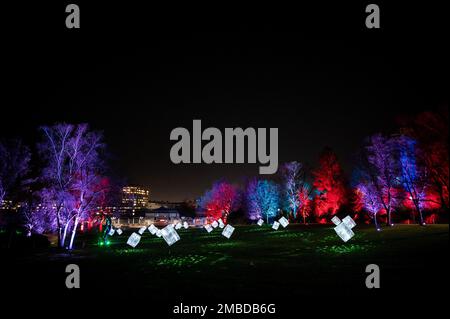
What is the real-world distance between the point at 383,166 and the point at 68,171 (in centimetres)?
3056

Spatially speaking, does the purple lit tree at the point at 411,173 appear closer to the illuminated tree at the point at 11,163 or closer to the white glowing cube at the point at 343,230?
the white glowing cube at the point at 343,230

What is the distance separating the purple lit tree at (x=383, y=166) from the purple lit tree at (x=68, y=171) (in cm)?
2755

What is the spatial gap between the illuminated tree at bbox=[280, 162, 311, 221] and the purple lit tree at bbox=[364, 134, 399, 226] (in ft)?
57.3

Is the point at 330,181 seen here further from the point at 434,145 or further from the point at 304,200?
the point at 434,145

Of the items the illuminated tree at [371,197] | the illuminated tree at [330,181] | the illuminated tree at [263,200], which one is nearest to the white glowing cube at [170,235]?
the illuminated tree at [371,197]

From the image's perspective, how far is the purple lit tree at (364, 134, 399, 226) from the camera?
36.5 metres

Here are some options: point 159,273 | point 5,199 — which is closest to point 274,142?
point 159,273

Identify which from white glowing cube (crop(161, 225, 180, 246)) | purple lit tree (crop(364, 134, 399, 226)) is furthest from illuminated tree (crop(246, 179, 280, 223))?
white glowing cube (crop(161, 225, 180, 246))

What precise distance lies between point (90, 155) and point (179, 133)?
7.68 metres

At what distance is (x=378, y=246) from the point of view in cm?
2123

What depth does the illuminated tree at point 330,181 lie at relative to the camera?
1929 inches

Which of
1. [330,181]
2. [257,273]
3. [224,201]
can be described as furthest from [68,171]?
[224,201]

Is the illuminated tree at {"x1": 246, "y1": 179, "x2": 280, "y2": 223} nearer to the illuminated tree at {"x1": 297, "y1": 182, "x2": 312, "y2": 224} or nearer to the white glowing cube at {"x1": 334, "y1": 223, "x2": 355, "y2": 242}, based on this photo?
the illuminated tree at {"x1": 297, "y1": 182, "x2": 312, "y2": 224}
